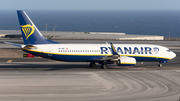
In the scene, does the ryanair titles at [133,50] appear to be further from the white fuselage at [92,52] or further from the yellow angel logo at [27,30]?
the yellow angel logo at [27,30]

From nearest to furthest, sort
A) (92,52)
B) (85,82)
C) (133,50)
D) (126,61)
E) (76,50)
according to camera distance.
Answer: (85,82)
(126,61)
(76,50)
(92,52)
(133,50)

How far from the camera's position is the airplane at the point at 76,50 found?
44031mm

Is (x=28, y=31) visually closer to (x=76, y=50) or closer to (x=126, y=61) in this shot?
(x=76, y=50)

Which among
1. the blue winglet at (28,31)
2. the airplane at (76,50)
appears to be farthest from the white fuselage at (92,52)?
the blue winglet at (28,31)

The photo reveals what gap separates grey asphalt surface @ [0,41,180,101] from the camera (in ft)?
92.6

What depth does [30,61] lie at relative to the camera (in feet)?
176

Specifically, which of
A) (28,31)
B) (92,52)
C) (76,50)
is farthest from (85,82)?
(28,31)

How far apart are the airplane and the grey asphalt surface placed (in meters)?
1.71

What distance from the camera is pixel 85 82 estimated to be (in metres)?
35.0

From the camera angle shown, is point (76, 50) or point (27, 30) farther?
point (76, 50)

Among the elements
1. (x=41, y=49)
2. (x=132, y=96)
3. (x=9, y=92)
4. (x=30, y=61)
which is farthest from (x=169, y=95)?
(x=30, y=61)

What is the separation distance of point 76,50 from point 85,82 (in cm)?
1074

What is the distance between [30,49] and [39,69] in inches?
139

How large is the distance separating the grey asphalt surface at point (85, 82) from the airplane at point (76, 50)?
5.61 ft
